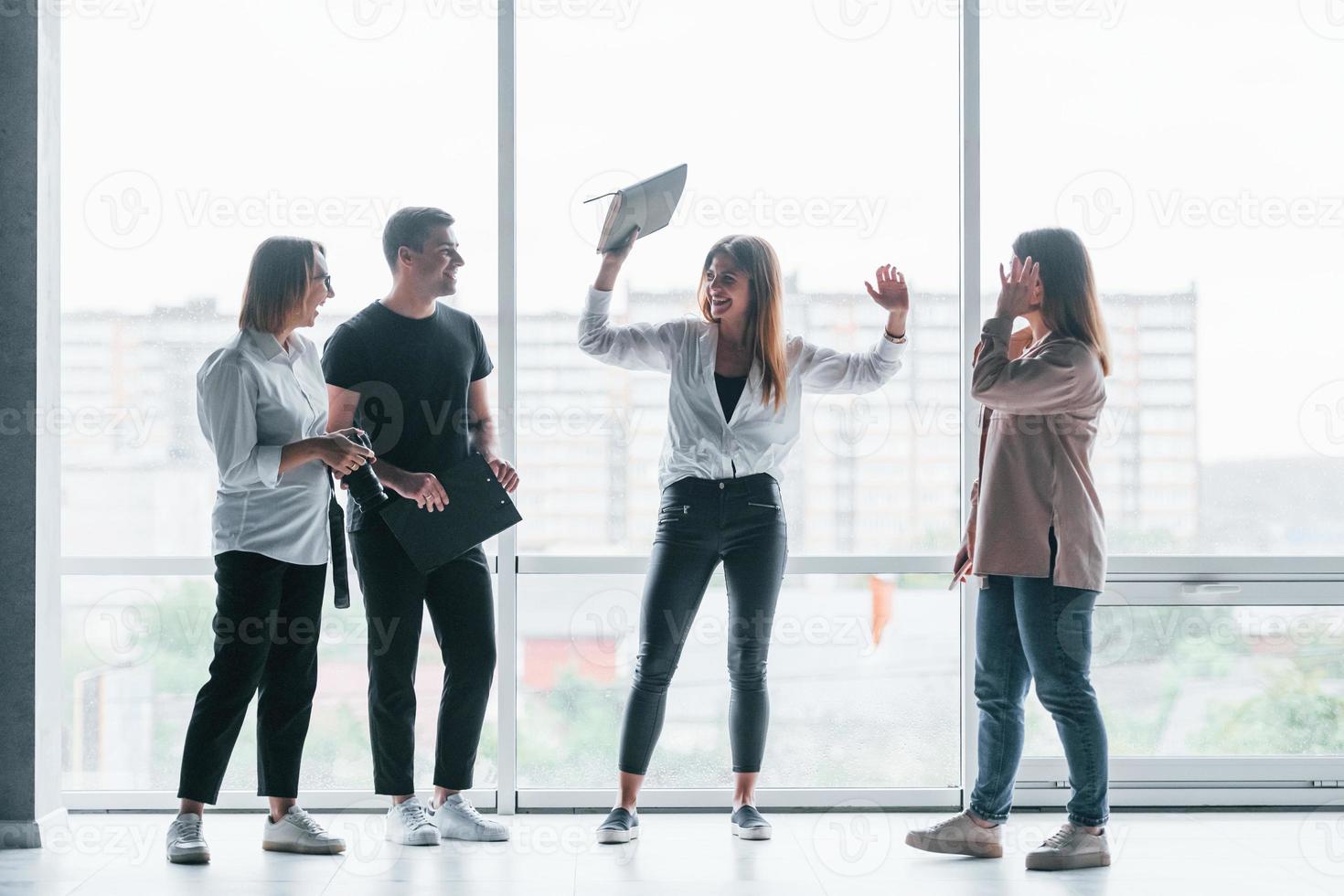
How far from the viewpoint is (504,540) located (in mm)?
2926

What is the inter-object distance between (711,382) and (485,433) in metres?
0.58

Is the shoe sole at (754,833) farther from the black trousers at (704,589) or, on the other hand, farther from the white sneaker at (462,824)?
the white sneaker at (462,824)

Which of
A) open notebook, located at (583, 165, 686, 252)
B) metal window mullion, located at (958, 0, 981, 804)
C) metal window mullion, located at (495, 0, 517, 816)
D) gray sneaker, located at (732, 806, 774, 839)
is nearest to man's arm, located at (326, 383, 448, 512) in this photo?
metal window mullion, located at (495, 0, 517, 816)

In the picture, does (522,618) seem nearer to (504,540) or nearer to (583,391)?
(504,540)

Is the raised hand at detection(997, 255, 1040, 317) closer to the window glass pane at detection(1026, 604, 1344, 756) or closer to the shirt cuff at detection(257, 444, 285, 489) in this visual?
the window glass pane at detection(1026, 604, 1344, 756)

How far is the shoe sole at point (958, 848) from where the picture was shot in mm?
2484

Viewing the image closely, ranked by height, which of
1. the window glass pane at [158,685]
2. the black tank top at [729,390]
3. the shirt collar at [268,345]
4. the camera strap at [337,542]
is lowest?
the window glass pane at [158,685]

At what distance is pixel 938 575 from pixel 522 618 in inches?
44.4

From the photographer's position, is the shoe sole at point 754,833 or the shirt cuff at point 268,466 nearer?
the shirt cuff at point 268,466

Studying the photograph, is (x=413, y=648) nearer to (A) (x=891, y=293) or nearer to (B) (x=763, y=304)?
(B) (x=763, y=304)

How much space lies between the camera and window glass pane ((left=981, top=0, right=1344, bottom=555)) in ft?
9.83

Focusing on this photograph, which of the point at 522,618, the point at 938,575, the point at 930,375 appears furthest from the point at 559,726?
the point at 930,375

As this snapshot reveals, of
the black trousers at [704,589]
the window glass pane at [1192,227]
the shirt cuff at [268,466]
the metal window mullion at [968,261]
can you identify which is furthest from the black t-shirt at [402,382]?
the window glass pane at [1192,227]

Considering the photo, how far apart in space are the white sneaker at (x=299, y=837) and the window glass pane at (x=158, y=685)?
0.41 meters
